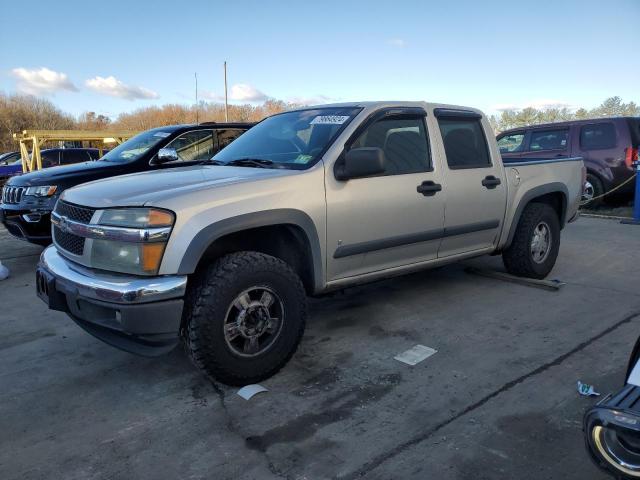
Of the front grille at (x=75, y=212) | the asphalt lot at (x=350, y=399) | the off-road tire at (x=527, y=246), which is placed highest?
the front grille at (x=75, y=212)

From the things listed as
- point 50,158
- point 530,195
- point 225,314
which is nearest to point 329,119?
point 225,314

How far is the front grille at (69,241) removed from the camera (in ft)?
10.4

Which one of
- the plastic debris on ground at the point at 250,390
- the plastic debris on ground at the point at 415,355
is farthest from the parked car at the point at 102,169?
the plastic debris on ground at the point at 415,355

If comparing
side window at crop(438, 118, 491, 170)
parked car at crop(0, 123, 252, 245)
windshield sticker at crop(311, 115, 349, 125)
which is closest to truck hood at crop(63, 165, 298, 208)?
windshield sticker at crop(311, 115, 349, 125)

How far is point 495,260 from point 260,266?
4078 millimetres

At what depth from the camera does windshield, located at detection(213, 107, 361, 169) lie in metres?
3.77

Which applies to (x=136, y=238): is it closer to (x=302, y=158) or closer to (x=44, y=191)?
(x=302, y=158)

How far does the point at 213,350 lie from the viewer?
2.97 m

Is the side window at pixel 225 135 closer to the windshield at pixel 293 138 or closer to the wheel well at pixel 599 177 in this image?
the windshield at pixel 293 138

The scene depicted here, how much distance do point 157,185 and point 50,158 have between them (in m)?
14.5

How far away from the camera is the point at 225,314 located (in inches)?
118

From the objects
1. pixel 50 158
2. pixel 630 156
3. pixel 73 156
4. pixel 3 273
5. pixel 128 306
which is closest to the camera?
pixel 128 306

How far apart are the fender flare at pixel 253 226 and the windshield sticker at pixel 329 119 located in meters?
0.91

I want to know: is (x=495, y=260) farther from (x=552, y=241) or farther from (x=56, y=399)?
(x=56, y=399)
